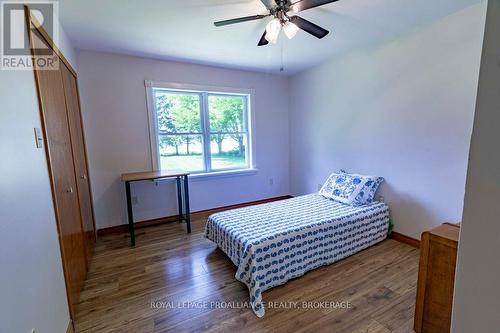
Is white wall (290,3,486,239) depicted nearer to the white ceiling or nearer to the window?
the white ceiling

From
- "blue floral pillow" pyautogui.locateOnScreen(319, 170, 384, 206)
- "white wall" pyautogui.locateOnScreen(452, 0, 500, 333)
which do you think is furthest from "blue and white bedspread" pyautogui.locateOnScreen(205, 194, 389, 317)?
"white wall" pyautogui.locateOnScreen(452, 0, 500, 333)

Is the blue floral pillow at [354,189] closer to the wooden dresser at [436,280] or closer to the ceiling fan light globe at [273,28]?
the wooden dresser at [436,280]

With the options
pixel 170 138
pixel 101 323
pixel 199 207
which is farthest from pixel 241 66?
pixel 101 323

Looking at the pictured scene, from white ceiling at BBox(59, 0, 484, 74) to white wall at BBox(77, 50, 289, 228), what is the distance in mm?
216

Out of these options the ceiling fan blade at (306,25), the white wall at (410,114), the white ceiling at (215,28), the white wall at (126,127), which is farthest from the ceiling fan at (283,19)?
the white wall at (126,127)

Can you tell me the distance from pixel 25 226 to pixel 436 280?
2.26m

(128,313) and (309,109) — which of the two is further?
(309,109)

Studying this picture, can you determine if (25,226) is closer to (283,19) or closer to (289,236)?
(289,236)

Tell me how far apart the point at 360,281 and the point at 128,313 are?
1.93 metres

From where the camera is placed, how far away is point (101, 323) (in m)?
1.63

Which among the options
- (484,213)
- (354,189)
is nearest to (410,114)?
(354,189)

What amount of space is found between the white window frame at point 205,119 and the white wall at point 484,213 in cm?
331

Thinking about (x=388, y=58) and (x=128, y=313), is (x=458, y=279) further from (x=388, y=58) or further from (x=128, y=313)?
(x=388, y=58)

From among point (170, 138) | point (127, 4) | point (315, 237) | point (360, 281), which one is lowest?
point (360, 281)
